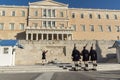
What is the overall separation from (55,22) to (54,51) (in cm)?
2405

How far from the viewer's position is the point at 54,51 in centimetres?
3869

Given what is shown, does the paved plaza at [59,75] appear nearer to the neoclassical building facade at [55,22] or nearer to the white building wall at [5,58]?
the white building wall at [5,58]

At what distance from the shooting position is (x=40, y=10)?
62.0 metres

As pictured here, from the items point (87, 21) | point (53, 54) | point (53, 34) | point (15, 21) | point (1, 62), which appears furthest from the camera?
point (87, 21)

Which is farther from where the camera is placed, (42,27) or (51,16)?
(51,16)

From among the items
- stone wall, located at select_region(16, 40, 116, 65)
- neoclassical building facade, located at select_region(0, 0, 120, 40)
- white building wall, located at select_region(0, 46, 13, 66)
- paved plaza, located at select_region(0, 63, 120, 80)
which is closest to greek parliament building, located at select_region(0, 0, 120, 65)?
neoclassical building facade, located at select_region(0, 0, 120, 40)

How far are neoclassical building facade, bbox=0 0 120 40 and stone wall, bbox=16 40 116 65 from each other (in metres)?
16.8

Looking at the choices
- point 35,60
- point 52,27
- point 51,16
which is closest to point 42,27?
point 52,27

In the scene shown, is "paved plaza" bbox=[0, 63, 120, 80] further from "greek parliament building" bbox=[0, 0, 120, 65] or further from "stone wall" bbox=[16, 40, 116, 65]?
"greek parliament building" bbox=[0, 0, 120, 65]

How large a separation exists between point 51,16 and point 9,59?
40434mm

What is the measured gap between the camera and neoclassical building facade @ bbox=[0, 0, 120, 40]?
56.3m

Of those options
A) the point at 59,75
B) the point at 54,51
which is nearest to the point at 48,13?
the point at 54,51

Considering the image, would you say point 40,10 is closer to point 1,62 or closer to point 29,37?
point 29,37

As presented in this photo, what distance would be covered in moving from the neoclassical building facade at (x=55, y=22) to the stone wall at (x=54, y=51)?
55.0 ft
